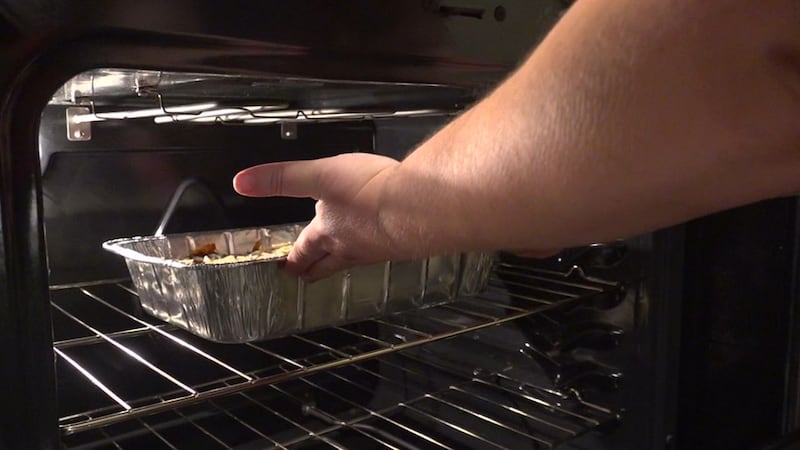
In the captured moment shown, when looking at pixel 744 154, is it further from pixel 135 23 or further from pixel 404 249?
pixel 135 23

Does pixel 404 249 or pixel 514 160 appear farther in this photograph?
pixel 404 249

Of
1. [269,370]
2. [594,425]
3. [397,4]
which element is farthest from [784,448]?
[269,370]

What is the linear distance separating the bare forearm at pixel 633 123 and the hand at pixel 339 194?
Result: 0.11 meters

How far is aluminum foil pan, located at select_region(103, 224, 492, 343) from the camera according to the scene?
0.70 metres

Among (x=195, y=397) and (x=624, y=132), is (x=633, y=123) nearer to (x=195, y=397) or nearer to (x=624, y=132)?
(x=624, y=132)

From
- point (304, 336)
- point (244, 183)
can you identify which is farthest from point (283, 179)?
point (304, 336)

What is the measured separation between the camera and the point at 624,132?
382 mm

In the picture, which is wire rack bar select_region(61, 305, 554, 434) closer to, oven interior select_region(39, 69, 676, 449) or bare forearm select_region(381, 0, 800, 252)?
oven interior select_region(39, 69, 676, 449)

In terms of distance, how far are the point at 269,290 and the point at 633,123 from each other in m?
0.43

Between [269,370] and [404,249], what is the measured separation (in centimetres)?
63

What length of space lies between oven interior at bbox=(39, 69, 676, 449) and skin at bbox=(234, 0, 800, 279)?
0.32 meters

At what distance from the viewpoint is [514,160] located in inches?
16.1

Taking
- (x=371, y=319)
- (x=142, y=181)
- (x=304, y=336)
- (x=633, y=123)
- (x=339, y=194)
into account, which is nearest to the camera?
(x=633, y=123)

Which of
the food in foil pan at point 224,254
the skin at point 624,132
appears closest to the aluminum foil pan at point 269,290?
the food in foil pan at point 224,254
